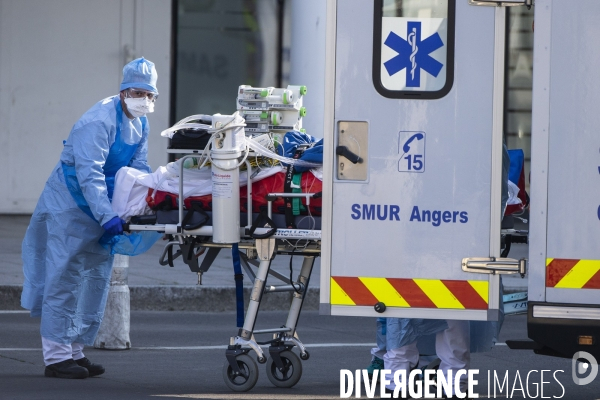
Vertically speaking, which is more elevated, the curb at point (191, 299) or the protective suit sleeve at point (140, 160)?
the protective suit sleeve at point (140, 160)

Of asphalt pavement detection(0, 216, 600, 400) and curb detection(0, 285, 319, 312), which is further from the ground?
curb detection(0, 285, 319, 312)

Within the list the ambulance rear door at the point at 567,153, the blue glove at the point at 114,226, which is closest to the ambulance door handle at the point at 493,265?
the ambulance rear door at the point at 567,153

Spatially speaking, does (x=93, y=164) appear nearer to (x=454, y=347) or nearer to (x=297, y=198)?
(x=297, y=198)

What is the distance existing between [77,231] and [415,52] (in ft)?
8.79

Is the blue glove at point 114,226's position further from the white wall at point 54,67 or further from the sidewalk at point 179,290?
the white wall at point 54,67

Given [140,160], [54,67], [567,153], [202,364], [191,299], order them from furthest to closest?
[54,67]
[191,299]
[202,364]
[140,160]
[567,153]

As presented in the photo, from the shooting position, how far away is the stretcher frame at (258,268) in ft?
20.3

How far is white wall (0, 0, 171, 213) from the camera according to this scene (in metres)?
15.1

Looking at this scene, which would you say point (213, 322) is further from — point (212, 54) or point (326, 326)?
point (212, 54)

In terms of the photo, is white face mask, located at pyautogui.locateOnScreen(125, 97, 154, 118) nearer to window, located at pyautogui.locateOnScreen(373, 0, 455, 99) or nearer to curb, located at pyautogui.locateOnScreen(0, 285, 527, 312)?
window, located at pyautogui.locateOnScreen(373, 0, 455, 99)

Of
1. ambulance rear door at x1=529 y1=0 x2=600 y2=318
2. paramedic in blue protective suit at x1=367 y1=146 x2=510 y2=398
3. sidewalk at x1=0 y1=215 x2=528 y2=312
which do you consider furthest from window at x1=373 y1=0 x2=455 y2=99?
sidewalk at x1=0 y1=215 x2=528 y2=312

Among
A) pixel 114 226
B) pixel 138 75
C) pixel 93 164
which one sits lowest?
pixel 114 226

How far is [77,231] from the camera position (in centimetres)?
692

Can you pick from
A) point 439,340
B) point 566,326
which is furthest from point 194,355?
point 566,326
